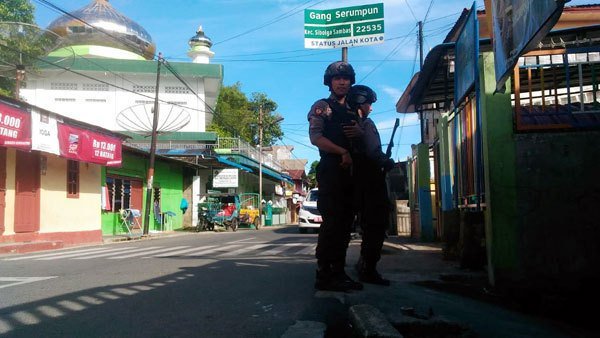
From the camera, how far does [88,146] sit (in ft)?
50.4

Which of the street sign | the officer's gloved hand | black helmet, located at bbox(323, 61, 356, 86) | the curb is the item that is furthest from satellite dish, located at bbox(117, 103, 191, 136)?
the curb

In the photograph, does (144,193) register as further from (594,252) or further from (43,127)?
(594,252)

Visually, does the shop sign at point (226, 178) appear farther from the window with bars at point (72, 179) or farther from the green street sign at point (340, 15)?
the green street sign at point (340, 15)

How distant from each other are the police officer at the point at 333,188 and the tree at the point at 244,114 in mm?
40967

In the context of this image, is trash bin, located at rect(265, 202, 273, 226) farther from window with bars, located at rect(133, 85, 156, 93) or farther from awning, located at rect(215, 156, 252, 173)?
window with bars, located at rect(133, 85, 156, 93)

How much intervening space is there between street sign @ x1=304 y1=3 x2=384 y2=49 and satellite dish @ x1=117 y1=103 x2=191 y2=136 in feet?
59.7

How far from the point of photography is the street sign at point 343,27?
952 centimetres

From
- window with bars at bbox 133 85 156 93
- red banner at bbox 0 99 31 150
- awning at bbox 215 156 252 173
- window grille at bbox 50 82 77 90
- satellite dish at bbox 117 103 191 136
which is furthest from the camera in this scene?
window grille at bbox 50 82 77 90

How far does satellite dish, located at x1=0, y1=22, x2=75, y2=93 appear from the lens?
53.4ft

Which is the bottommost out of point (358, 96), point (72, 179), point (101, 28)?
point (72, 179)

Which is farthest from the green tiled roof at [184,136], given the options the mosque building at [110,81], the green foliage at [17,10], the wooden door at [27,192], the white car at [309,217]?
the wooden door at [27,192]

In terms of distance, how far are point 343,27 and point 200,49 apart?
30.3 meters

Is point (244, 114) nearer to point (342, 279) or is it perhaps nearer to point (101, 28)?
point (101, 28)

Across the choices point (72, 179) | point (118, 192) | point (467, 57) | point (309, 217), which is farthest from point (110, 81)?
point (467, 57)
